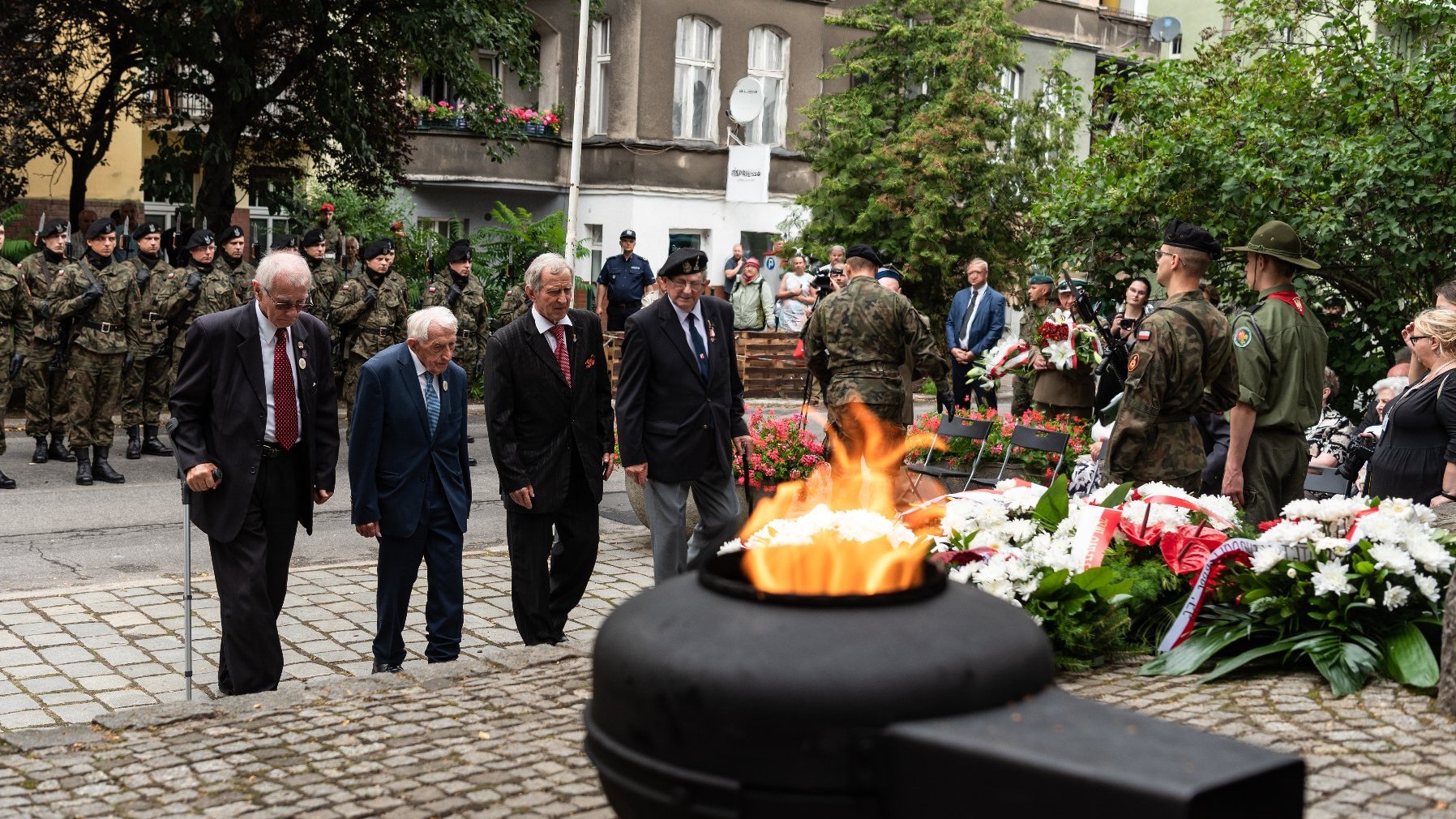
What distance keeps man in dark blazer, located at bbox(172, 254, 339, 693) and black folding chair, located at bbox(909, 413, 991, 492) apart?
5983mm

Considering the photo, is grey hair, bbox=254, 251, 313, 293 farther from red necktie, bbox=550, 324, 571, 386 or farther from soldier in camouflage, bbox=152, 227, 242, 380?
soldier in camouflage, bbox=152, 227, 242, 380

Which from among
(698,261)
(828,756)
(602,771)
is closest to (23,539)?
(698,261)

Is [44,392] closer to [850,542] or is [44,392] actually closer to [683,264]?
[683,264]

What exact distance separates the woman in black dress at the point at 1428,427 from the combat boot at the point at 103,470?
1033cm

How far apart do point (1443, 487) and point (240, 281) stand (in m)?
12.6

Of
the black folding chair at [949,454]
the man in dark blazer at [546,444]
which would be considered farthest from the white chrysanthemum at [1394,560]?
the black folding chair at [949,454]

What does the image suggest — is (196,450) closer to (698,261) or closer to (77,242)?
(698,261)

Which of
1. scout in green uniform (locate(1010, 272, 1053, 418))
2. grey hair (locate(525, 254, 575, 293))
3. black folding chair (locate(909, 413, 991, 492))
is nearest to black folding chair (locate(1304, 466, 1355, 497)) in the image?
black folding chair (locate(909, 413, 991, 492))

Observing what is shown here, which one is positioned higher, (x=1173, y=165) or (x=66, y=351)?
(x=1173, y=165)

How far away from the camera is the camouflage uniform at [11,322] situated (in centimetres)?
1389

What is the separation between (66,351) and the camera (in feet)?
47.4

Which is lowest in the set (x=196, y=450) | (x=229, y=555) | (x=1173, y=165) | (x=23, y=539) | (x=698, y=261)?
(x=23, y=539)

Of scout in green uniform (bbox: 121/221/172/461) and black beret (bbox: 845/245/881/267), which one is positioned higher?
black beret (bbox: 845/245/881/267)

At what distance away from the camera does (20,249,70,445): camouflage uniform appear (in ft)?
47.1
